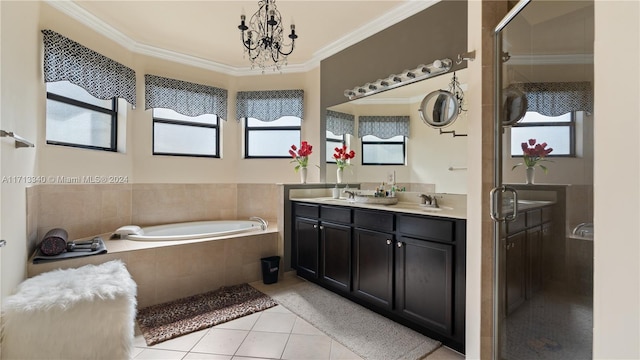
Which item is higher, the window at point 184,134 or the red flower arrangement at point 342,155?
the window at point 184,134

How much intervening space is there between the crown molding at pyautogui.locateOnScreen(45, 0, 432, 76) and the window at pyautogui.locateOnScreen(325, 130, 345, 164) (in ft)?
3.30

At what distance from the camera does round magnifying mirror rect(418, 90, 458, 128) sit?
2.18 m

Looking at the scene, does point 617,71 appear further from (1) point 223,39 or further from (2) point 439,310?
(1) point 223,39

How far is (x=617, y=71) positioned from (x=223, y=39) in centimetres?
335

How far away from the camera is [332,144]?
344cm

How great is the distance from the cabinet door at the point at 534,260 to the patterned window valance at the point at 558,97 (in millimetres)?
559

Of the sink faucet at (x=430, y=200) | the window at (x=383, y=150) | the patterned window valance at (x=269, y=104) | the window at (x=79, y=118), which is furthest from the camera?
the patterned window valance at (x=269, y=104)

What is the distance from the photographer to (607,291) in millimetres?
653

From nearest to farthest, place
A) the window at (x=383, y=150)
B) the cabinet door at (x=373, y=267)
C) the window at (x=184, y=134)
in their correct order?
the cabinet door at (x=373, y=267) < the window at (x=383, y=150) < the window at (x=184, y=134)

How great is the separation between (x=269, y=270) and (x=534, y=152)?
248 cm

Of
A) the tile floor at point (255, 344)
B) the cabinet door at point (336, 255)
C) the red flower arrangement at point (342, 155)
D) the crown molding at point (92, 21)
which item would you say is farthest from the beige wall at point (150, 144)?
the tile floor at point (255, 344)

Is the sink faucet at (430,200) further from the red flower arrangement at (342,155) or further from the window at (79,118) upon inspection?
the window at (79,118)

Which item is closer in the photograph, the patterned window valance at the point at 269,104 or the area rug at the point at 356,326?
the area rug at the point at 356,326

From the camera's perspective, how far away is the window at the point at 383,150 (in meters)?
2.69
